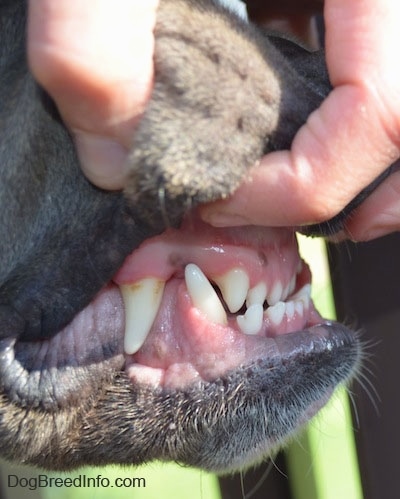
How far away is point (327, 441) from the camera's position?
1.59 m

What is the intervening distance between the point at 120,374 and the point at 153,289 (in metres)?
0.10

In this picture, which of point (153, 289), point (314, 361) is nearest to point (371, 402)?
point (314, 361)

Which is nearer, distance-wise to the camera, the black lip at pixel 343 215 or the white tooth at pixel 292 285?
the black lip at pixel 343 215

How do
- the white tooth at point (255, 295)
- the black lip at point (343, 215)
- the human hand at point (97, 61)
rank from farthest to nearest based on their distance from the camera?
the white tooth at point (255, 295) < the black lip at point (343, 215) < the human hand at point (97, 61)

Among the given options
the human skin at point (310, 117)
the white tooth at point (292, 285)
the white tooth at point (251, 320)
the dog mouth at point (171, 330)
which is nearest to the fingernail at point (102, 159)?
the human skin at point (310, 117)

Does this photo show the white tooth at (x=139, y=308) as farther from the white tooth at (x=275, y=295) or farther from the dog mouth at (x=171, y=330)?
the white tooth at (x=275, y=295)

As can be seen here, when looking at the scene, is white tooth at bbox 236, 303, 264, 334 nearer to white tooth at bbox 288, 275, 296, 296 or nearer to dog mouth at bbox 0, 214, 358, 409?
dog mouth at bbox 0, 214, 358, 409

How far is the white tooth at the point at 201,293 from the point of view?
0.97 meters

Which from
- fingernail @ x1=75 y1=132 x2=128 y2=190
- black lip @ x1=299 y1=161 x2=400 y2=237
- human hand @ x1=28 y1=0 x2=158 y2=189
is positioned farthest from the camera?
black lip @ x1=299 y1=161 x2=400 y2=237

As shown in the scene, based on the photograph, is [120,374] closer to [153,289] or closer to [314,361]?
[153,289]

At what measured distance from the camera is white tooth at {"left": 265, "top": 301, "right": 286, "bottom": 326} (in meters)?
1.02

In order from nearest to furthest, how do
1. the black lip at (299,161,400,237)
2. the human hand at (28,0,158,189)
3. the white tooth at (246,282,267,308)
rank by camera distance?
1. the human hand at (28,0,158,189)
2. the black lip at (299,161,400,237)
3. the white tooth at (246,282,267,308)

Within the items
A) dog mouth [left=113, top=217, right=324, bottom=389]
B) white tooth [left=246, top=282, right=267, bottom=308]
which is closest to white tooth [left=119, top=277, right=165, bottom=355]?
dog mouth [left=113, top=217, right=324, bottom=389]

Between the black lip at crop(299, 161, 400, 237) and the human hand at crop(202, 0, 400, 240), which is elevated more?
the human hand at crop(202, 0, 400, 240)
